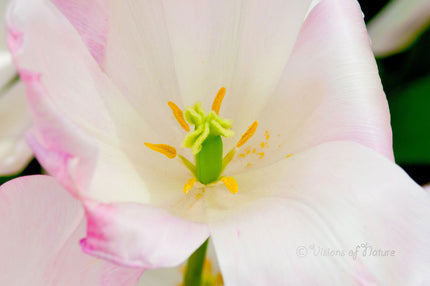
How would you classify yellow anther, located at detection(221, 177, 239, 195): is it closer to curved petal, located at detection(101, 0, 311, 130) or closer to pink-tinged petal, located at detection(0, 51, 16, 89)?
curved petal, located at detection(101, 0, 311, 130)

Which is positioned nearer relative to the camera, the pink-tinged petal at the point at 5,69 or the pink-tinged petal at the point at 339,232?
the pink-tinged petal at the point at 339,232

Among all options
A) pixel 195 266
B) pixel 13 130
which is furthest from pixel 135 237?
pixel 13 130

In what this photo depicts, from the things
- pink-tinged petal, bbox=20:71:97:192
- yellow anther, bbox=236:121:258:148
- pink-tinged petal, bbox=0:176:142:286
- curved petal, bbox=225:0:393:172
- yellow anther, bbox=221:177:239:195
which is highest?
pink-tinged petal, bbox=20:71:97:192

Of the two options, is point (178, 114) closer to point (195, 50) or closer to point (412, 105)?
point (195, 50)

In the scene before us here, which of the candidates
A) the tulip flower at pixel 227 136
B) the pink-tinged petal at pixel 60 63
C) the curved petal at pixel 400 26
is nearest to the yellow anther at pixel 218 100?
the tulip flower at pixel 227 136

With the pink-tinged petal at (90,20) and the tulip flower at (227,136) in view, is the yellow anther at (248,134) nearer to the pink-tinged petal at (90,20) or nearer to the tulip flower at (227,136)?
the tulip flower at (227,136)

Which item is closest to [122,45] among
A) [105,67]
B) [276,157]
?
[105,67]

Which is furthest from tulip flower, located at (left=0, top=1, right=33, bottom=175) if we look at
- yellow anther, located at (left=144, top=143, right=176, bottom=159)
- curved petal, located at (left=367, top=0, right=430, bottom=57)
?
curved petal, located at (left=367, top=0, right=430, bottom=57)
